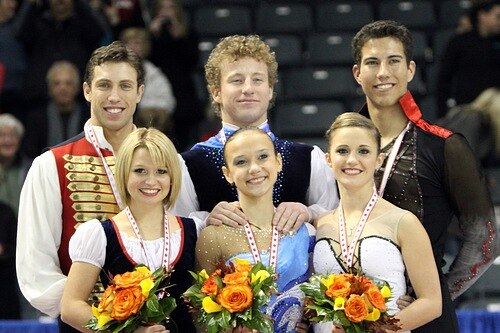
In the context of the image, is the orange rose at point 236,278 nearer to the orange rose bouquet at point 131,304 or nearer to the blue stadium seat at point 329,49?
the orange rose bouquet at point 131,304

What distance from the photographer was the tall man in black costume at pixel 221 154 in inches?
Result: 179

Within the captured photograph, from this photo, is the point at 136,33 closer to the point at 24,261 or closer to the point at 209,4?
the point at 209,4

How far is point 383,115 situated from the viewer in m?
4.62

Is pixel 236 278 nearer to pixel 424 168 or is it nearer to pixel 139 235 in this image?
pixel 139 235

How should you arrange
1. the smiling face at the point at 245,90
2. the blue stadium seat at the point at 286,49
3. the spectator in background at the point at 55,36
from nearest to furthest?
the smiling face at the point at 245,90
the spectator in background at the point at 55,36
the blue stadium seat at the point at 286,49

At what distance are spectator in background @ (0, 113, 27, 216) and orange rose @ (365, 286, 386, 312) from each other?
4.33 meters

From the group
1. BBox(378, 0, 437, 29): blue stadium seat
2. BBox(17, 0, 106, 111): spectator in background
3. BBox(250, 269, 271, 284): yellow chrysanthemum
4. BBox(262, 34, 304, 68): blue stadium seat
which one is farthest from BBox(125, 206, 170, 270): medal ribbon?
BBox(378, 0, 437, 29): blue stadium seat

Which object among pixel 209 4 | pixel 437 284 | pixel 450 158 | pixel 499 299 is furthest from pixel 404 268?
pixel 209 4

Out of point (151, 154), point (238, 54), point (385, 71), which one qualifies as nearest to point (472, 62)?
point (385, 71)

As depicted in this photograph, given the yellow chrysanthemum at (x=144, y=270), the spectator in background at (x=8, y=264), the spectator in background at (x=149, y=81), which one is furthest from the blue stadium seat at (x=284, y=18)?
the yellow chrysanthemum at (x=144, y=270)

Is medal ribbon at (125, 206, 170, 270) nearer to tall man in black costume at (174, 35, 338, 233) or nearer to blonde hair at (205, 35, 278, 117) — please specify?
tall man in black costume at (174, 35, 338, 233)

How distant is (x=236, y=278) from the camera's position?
394cm

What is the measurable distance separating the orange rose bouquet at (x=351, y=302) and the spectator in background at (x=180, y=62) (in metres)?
5.03

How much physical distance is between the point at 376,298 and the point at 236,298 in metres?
0.45
